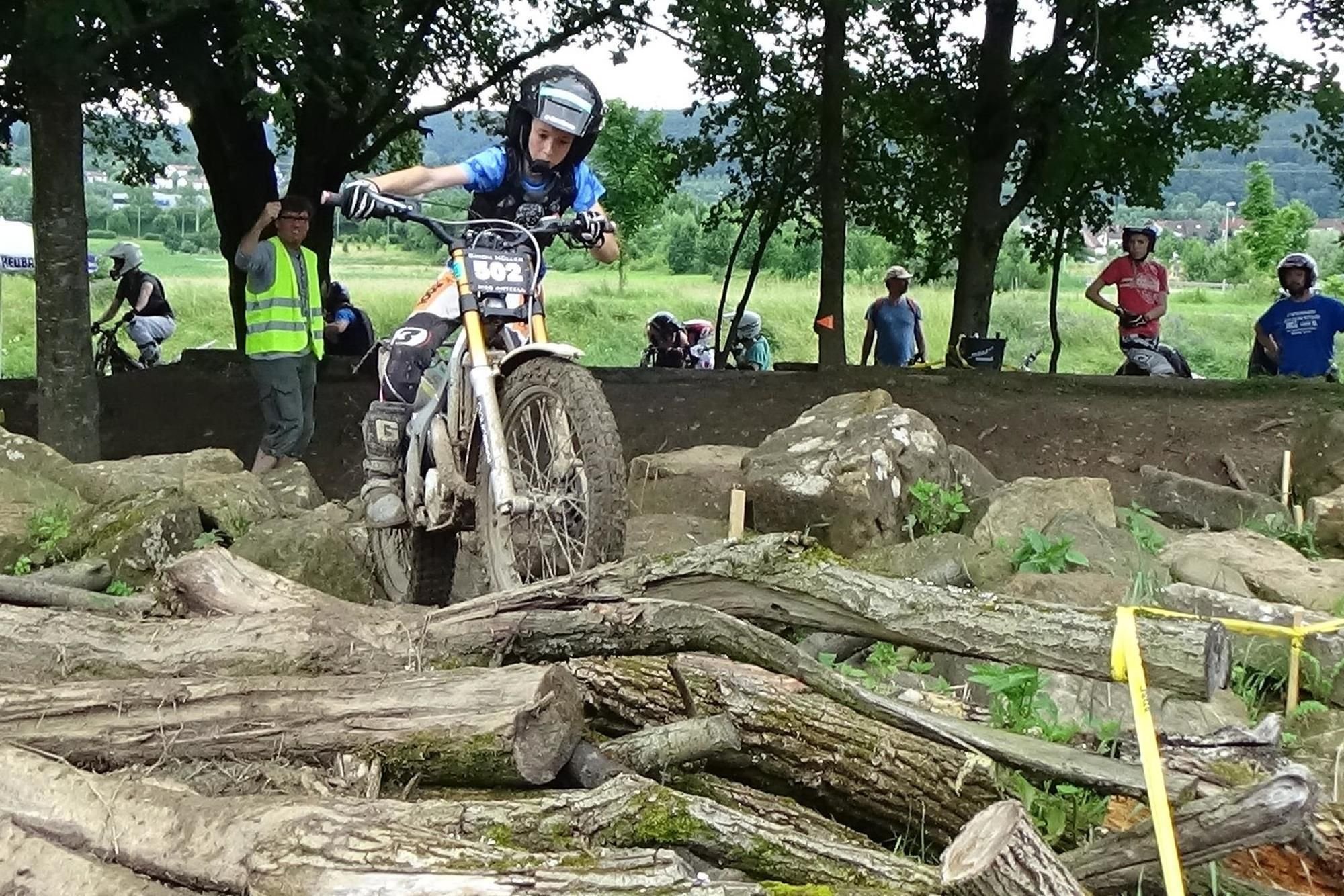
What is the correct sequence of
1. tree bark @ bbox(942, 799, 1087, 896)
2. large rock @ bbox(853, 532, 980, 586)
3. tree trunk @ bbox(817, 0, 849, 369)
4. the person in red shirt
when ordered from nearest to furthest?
tree bark @ bbox(942, 799, 1087, 896) → large rock @ bbox(853, 532, 980, 586) → the person in red shirt → tree trunk @ bbox(817, 0, 849, 369)

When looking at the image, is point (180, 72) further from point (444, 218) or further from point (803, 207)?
point (803, 207)

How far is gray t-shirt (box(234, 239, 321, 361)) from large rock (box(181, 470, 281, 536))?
1.67m

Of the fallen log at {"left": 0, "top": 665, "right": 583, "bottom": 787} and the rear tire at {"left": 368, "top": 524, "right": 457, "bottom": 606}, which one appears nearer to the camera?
the fallen log at {"left": 0, "top": 665, "right": 583, "bottom": 787}

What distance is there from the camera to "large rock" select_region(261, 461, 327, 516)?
22.5 ft

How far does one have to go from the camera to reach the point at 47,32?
274 inches

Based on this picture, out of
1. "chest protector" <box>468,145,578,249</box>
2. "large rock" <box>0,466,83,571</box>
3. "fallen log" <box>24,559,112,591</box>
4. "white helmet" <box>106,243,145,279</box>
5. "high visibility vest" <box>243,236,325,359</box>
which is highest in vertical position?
"chest protector" <box>468,145,578,249</box>

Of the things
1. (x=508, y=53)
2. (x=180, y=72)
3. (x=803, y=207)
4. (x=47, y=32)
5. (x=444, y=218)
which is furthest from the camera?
(x=803, y=207)

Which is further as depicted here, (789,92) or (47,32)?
(789,92)

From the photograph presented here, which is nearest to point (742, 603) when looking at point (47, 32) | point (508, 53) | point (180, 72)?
point (47, 32)

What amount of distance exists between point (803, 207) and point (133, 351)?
9.49 metres

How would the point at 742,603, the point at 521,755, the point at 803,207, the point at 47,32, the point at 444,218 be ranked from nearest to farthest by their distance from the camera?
the point at 521,755 → the point at 742,603 → the point at 444,218 → the point at 47,32 → the point at 803,207

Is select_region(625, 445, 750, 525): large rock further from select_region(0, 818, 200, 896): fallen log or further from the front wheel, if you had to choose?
select_region(0, 818, 200, 896): fallen log

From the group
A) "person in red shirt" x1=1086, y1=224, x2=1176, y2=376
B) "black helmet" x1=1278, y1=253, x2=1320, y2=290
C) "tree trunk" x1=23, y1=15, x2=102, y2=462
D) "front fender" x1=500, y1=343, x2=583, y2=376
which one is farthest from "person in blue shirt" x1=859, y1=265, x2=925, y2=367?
"front fender" x1=500, y1=343, x2=583, y2=376

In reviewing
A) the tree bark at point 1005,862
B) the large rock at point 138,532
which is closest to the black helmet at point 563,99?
the large rock at point 138,532
